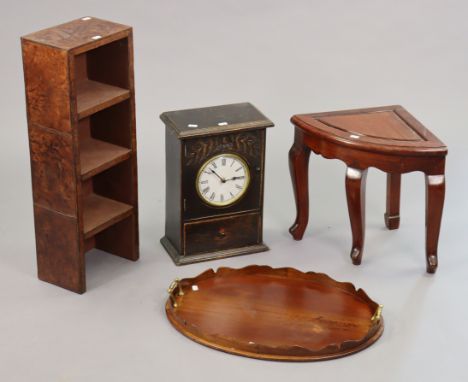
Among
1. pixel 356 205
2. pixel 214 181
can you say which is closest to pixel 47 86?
pixel 214 181

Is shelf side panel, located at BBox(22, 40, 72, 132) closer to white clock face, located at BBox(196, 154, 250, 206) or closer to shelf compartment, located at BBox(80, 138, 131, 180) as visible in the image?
shelf compartment, located at BBox(80, 138, 131, 180)

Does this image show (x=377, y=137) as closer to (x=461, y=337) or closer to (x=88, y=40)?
(x=461, y=337)

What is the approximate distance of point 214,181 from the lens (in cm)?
557

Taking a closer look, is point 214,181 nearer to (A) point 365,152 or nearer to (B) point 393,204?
(A) point 365,152

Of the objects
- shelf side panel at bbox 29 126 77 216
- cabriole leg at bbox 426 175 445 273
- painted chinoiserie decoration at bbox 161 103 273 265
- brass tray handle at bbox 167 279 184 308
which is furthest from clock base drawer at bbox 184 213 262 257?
cabriole leg at bbox 426 175 445 273

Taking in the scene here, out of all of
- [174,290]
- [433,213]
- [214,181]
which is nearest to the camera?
[174,290]

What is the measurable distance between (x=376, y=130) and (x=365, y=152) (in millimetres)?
205

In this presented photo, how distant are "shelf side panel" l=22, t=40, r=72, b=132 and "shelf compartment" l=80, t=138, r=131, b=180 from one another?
0.26 m

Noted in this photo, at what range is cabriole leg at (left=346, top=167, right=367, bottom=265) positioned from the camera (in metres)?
5.43

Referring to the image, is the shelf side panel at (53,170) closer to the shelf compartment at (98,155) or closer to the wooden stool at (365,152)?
the shelf compartment at (98,155)

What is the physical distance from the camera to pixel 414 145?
535cm

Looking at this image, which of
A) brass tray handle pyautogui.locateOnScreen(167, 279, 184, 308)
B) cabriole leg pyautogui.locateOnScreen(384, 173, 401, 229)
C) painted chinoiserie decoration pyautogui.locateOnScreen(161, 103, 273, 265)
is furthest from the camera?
cabriole leg pyautogui.locateOnScreen(384, 173, 401, 229)

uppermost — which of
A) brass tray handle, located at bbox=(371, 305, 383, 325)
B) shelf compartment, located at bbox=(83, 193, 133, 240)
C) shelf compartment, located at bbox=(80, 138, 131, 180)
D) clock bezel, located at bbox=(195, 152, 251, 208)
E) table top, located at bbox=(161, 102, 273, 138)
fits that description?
table top, located at bbox=(161, 102, 273, 138)

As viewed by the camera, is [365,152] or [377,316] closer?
[377,316]
